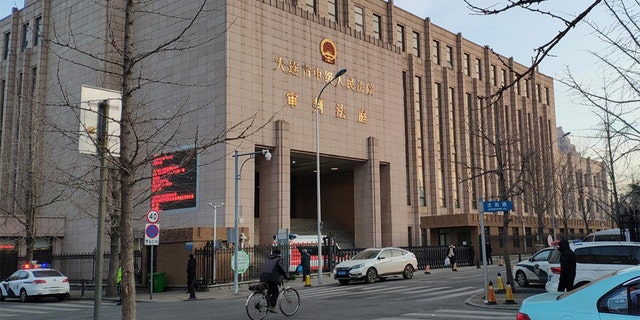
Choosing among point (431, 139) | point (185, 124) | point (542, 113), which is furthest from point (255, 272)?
point (542, 113)

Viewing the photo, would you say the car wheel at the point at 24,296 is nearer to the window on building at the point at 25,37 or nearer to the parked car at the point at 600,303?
the parked car at the point at 600,303

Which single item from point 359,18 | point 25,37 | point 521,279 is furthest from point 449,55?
point 521,279

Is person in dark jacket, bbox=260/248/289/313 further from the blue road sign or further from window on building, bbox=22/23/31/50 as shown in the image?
window on building, bbox=22/23/31/50

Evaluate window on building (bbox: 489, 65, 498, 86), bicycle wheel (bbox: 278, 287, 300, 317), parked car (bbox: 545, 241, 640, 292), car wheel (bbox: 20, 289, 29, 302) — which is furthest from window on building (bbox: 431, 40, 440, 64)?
bicycle wheel (bbox: 278, 287, 300, 317)

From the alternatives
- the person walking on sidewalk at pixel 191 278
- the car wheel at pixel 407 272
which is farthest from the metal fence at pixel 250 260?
the car wheel at pixel 407 272

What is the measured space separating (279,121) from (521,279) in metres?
21.5

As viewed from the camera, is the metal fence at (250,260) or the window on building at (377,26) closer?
the metal fence at (250,260)

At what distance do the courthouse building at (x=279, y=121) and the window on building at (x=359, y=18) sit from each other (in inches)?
5.3

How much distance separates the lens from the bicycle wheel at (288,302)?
13.9 meters

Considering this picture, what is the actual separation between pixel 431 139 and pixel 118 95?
49.7 metres

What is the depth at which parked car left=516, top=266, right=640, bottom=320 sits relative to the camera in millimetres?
5441

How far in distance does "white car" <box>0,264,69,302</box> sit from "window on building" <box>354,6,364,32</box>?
33.5 m

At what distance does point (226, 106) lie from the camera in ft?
117

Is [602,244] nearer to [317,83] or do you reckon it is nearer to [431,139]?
[317,83]
